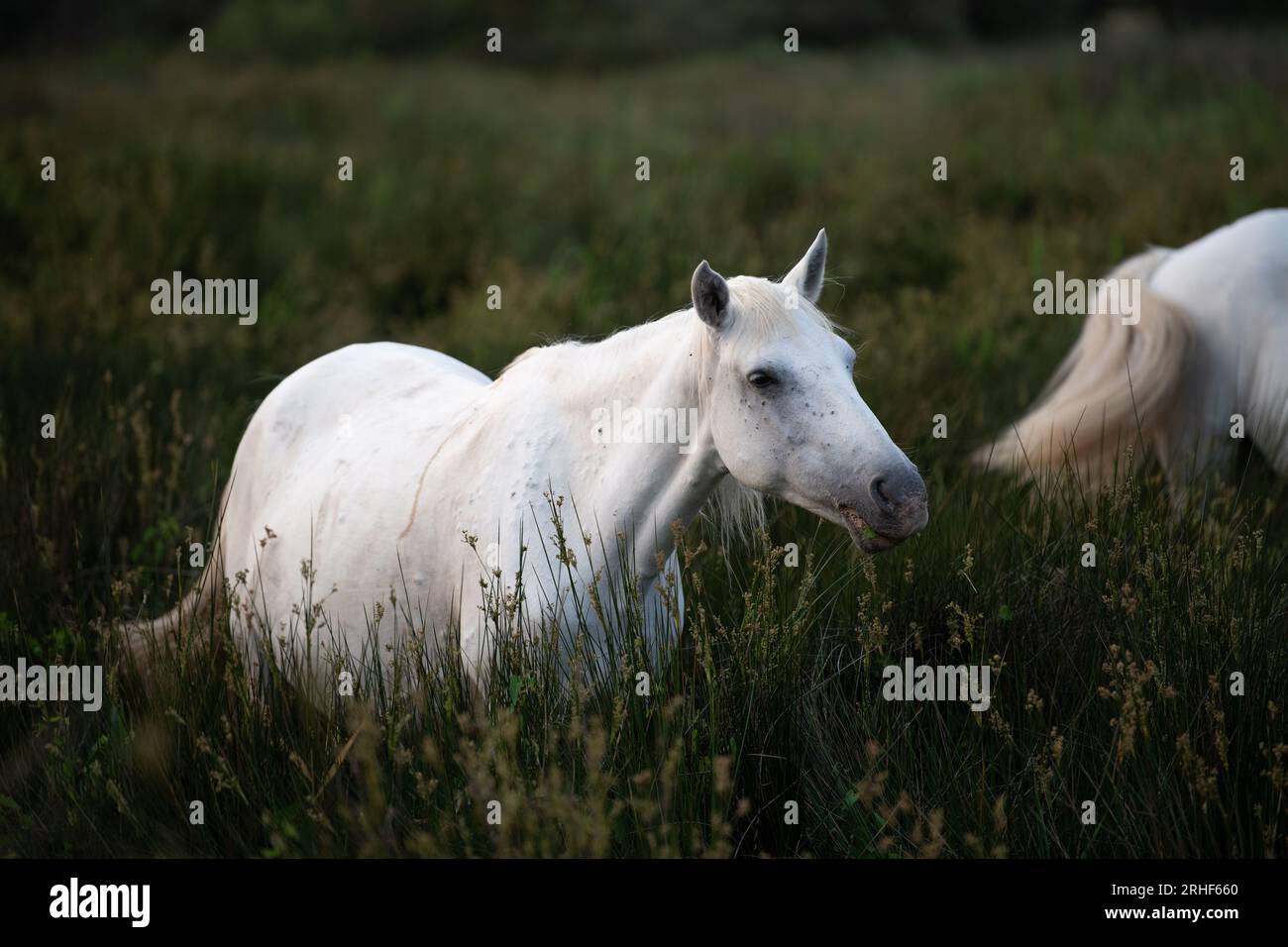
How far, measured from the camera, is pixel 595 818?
2521mm

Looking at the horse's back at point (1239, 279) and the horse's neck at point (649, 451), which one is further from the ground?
the horse's back at point (1239, 279)

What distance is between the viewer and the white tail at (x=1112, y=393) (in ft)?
17.9

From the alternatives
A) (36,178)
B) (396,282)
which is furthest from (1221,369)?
(36,178)

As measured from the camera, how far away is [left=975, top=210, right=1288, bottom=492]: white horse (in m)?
5.41

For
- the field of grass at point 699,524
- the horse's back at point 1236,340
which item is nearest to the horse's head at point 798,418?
the field of grass at point 699,524

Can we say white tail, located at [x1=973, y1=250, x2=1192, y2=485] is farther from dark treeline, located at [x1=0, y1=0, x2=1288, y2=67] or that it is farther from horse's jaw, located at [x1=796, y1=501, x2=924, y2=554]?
dark treeline, located at [x1=0, y1=0, x2=1288, y2=67]

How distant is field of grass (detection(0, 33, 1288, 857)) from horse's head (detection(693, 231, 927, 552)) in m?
0.33

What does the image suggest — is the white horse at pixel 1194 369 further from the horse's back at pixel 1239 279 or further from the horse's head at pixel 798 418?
the horse's head at pixel 798 418

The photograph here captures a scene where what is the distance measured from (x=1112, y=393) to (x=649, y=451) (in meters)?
3.20

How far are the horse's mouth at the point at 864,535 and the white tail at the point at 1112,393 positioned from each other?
2551 millimetres

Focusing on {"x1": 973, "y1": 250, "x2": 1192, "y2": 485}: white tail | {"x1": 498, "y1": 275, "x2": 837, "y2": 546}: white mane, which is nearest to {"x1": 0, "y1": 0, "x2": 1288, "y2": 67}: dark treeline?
{"x1": 973, "y1": 250, "x2": 1192, "y2": 485}: white tail

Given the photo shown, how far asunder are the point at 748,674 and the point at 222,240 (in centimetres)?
808

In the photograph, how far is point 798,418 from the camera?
2.96 m

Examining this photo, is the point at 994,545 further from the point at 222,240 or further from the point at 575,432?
the point at 222,240
